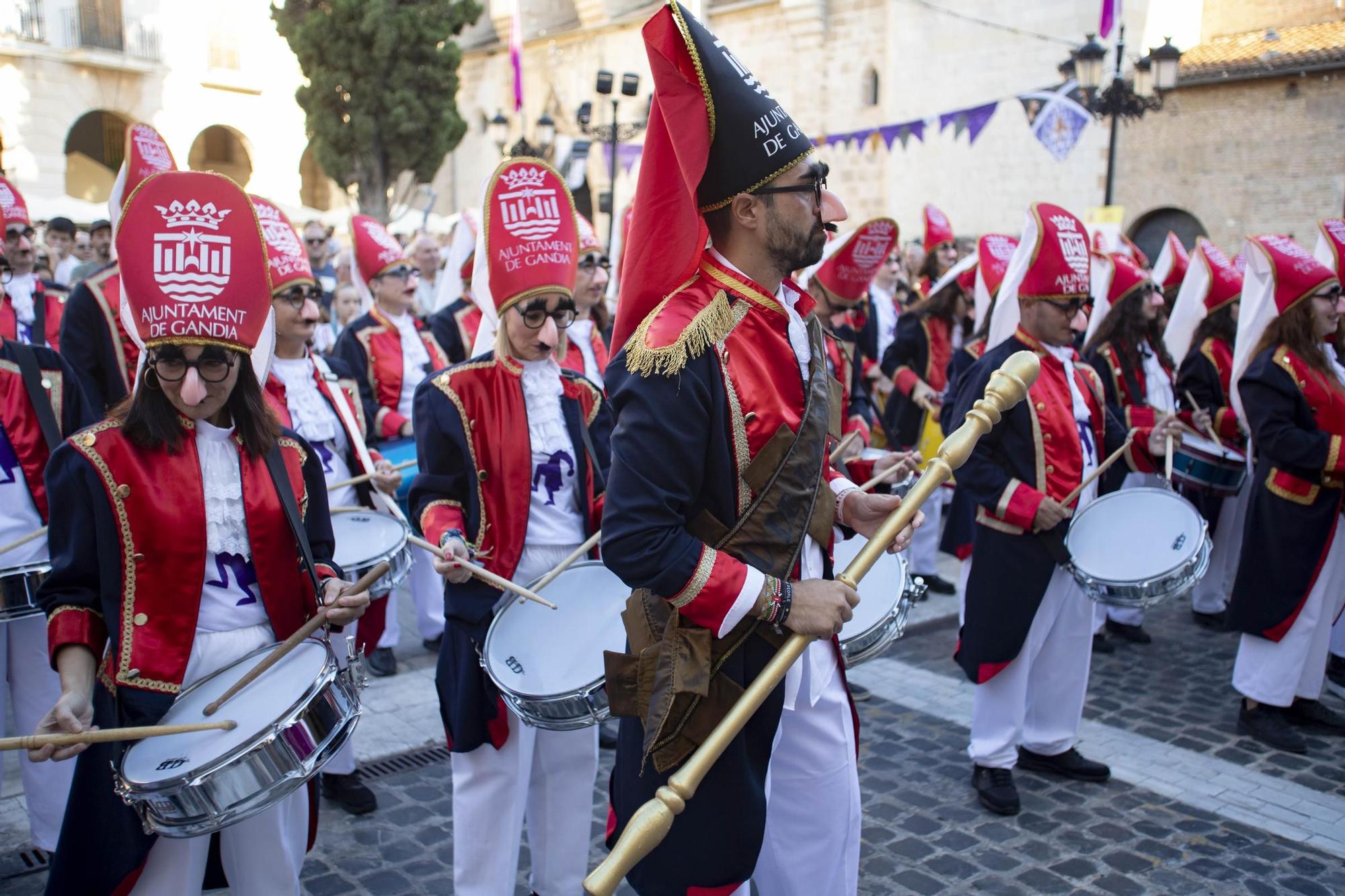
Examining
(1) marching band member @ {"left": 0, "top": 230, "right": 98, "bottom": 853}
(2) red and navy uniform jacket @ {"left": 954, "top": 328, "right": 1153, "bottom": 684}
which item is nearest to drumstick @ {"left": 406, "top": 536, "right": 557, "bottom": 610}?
(1) marching band member @ {"left": 0, "top": 230, "right": 98, "bottom": 853}

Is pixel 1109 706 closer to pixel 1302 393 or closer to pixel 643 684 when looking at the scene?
pixel 1302 393

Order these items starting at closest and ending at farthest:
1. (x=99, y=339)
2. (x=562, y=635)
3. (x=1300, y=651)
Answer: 1. (x=562, y=635)
2. (x=99, y=339)
3. (x=1300, y=651)

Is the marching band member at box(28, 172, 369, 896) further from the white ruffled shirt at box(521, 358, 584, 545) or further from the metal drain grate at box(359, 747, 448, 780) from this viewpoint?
the metal drain grate at box(359, 747, 448, 780)

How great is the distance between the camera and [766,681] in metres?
2.38

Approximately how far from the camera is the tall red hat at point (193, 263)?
2990 mm

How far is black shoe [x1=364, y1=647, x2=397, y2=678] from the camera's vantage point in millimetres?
6770

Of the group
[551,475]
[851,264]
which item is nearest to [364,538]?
[551,475]

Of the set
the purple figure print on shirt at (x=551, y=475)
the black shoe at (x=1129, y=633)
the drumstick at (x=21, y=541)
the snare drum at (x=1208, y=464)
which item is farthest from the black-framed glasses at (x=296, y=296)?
the black shoe at (x=1129, y=633)

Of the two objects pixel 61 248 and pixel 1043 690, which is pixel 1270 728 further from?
pixel 61 248

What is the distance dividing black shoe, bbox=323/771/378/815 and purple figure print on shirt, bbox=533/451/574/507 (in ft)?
6.01

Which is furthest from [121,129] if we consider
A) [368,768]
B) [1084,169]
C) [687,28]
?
[687,28]

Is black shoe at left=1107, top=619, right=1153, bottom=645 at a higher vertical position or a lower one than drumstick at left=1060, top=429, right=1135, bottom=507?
lower

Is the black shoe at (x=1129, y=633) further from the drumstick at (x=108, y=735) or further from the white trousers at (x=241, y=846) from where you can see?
the drumstick at (x=108, y=735)

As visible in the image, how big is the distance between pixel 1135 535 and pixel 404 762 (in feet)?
12.1
